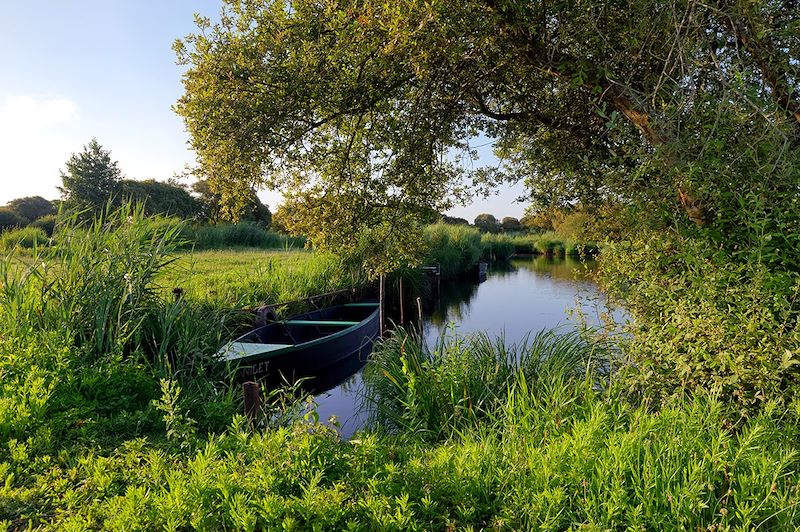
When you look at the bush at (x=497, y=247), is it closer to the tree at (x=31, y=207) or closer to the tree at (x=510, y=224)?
the tree at (x=510, y=224)

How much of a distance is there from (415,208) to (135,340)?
343cm

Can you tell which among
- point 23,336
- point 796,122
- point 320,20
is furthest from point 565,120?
point 23,336

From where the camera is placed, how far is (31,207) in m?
38.3

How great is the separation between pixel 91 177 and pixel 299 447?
42.1 metres

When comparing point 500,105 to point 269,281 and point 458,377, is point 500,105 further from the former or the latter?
point 269,281

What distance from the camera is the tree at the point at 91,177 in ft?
122

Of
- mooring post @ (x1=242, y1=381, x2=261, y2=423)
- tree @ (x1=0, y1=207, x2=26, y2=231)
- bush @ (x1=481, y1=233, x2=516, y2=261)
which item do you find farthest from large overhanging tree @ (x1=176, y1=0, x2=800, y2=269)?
tree @ (x1=0, y1=207, x2=26, y2=231)

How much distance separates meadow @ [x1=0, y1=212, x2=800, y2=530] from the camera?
2.39 meters

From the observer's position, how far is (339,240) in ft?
21.2

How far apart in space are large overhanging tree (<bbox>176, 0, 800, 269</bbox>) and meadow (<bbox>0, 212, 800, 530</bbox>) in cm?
149

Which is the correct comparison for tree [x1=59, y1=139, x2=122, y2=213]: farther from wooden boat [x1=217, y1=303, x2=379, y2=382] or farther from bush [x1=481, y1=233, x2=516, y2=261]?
wooden boat [x1=217, y1=303, x2=379, y2=382]

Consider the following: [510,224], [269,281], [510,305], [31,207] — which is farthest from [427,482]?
[510,224]

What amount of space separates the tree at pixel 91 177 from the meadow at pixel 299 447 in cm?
3638

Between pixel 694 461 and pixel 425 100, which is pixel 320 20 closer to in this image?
pixel 425 100
